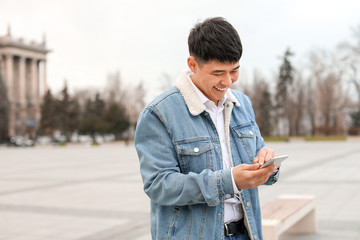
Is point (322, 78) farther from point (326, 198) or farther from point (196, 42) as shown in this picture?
point (196, 42)

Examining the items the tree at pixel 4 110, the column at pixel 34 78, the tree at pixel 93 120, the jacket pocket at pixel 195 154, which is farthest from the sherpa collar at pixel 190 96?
the column at pixel 34 78

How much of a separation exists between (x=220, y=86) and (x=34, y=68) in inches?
3788

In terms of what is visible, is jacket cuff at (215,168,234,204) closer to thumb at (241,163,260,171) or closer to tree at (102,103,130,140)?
thumb at (241,163,260,171)

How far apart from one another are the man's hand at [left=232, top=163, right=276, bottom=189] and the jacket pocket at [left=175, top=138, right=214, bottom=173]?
0.14 meters

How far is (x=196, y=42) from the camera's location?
1.88 m

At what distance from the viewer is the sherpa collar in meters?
1.95

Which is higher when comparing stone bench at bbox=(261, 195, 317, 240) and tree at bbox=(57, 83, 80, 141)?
stone bench at bbox=(261, 195, 317, 240)

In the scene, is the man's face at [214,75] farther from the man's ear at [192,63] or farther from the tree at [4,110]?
the tree at [4,110]

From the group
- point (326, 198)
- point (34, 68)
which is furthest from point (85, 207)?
point (34, 68)

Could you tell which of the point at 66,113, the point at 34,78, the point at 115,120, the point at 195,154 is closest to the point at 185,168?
the point at 195,154

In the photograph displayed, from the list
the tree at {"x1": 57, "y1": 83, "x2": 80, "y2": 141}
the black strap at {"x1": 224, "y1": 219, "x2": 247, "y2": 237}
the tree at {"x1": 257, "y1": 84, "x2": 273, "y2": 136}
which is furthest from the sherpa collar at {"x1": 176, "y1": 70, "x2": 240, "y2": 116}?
the tree at {"x1": 57, "y1": 83, "x2": 80, "y2": 141}

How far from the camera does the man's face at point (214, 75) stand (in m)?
1.87

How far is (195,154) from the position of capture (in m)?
1.90

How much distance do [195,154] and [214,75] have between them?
0.34 metres
